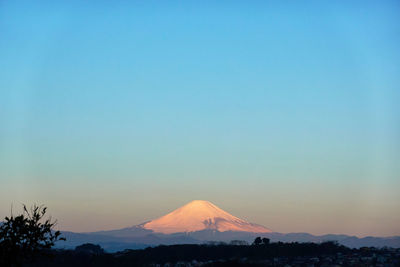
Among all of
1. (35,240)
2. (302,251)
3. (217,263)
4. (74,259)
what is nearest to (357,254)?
(302,251)

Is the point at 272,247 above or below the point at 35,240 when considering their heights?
above

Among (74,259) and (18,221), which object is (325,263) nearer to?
(74,259)

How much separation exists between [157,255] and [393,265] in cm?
6076

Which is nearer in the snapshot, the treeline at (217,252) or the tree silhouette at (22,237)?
the tree silhouette at (22,237)

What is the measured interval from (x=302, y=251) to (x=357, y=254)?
13.7 meters

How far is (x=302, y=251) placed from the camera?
160000 millimetres

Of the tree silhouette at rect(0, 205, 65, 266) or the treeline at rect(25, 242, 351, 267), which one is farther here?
the treeline at rect(25, 242, 351, 267)

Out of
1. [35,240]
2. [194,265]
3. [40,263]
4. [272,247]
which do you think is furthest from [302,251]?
[35,240]

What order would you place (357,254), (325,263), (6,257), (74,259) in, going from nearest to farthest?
(6,257)
(74,259)
(325,263)
(357,254)

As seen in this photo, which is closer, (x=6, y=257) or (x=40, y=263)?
(x=6, y=257)

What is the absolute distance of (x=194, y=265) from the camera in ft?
485

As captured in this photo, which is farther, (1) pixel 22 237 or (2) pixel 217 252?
(2) pixel 217 252

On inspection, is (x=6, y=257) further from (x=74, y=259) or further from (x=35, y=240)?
(x=74, y=259)

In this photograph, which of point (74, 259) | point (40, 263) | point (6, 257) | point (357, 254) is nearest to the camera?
point (6, 257)
